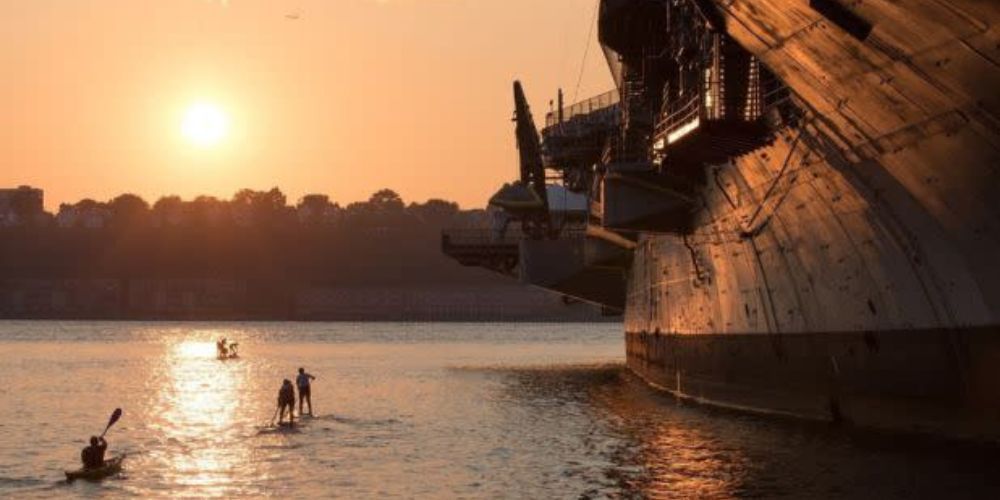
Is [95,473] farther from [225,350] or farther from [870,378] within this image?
[225,350]

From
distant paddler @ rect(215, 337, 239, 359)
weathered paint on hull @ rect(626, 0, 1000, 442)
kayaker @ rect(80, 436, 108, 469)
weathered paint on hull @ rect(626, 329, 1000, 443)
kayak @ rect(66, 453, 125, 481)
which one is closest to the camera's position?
weathered paint on hull @ rect(626, 0, 1000, 442)

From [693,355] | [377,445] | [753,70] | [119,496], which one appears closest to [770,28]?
[753,70]

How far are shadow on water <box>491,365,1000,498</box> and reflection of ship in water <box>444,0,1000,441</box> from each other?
67 centimetres

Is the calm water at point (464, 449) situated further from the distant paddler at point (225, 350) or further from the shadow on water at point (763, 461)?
the distant paddler at point (225, 350)

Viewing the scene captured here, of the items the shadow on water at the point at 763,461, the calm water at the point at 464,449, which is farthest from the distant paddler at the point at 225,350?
the shadow on water at the point at 763,461

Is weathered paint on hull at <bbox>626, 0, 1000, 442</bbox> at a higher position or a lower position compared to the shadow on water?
Answer: higher

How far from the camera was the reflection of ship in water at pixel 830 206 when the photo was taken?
2373 centimetres

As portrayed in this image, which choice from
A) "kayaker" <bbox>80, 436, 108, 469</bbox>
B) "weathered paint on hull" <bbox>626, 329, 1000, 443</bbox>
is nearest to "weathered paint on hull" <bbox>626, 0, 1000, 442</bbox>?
"weathered paint on hull" <bbox>626, 329, 1000, 443</bbox>

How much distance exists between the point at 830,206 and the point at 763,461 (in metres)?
5.88

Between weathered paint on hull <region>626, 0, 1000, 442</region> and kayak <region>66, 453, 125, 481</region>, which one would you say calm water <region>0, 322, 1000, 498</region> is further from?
weathered paint on hull <region>626, 0, 1000, 442</region>

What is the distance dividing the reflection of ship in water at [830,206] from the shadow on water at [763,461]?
674 millimetres

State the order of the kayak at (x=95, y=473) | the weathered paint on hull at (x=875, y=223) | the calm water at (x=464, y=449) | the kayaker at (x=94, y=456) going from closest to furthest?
the weathered paint on hull at (x=875, y=223), the calm water at (x=464, y=449), the kayak at (x=95, y=473), the kayaker at (x=94, y=456)

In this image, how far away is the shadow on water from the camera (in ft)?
85.9

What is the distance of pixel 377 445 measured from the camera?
39.6m
